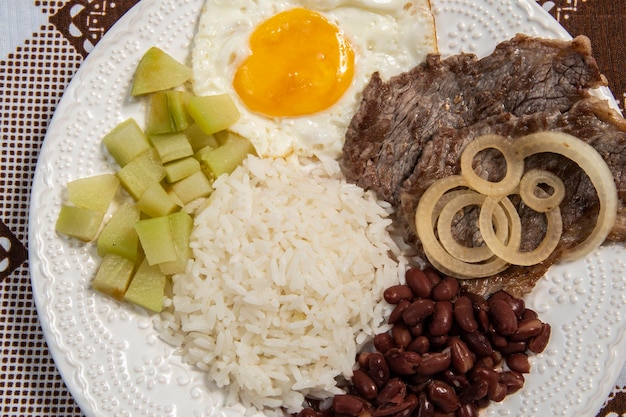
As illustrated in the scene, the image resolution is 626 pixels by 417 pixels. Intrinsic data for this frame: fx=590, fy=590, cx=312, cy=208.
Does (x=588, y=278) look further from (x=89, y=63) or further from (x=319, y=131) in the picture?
(x=89, y=63)

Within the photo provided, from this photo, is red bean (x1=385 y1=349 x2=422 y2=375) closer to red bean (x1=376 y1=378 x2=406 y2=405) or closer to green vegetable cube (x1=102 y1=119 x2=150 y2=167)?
red bean (x1=376 y1=378 x2=406 y2=405)

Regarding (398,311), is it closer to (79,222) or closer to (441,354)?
(441,354)

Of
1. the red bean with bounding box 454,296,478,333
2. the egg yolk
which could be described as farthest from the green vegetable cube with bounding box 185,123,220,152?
the red bean with bounding box 454,296,478,333

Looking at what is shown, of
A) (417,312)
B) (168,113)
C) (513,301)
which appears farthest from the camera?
(168,113)

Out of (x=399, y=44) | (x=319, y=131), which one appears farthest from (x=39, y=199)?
(x=399, y=44)

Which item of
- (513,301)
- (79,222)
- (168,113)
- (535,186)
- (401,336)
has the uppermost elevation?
(168,113)

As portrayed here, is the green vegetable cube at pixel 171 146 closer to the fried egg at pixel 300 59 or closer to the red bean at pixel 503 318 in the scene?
the fried egg at pixel 300 59

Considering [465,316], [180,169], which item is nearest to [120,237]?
[180,169]
